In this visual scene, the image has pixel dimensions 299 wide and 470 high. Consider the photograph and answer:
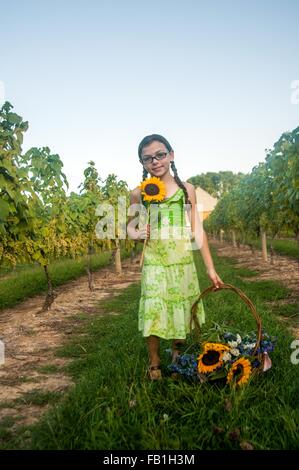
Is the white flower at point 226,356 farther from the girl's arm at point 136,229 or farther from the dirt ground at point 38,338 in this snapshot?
the dirt ground at point 38,338

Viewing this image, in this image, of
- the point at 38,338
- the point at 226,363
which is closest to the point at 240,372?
the point at 226,363

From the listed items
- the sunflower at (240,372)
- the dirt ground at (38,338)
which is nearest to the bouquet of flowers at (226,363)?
the sunflower at (240,372)

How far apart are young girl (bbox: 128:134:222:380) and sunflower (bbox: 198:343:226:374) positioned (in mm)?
232

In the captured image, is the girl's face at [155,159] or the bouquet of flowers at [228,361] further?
the girl's face at [155,159]

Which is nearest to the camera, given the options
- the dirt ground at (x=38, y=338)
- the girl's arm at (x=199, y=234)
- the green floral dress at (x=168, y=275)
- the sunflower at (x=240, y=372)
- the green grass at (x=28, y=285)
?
the sunflower at (x=240, y=372)

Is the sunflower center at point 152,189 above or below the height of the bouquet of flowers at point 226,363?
above

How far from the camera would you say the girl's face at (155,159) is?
3547mm

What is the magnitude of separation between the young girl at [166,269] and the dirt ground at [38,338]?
3.68 feet

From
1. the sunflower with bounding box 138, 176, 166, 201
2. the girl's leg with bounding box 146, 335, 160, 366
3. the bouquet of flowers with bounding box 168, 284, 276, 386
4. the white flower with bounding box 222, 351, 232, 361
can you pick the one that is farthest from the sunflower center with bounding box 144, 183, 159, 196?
the white flower with bounding box 222, 351, 232, 361

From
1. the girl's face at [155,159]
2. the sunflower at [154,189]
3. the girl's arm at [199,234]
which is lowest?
the girl's arm at [199,234]

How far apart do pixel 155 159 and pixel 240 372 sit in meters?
1.83

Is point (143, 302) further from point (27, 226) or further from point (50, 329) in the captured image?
point (50, 329)

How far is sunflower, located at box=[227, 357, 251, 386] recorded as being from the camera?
10.0 feet
